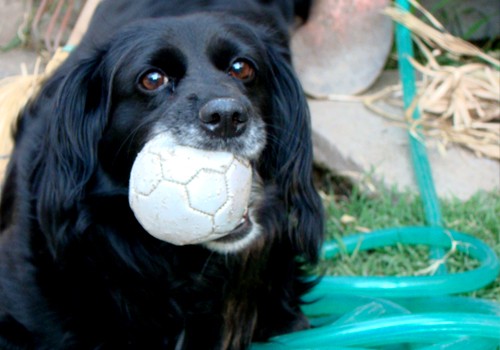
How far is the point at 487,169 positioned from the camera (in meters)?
3.77

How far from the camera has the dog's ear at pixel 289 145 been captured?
2.43 metres

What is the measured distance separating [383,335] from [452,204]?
123 cm

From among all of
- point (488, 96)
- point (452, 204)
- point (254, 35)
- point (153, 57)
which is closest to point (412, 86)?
point (488, 96)

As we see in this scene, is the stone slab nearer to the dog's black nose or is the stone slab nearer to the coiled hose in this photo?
the coiled hose

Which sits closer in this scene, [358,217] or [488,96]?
[358,217]

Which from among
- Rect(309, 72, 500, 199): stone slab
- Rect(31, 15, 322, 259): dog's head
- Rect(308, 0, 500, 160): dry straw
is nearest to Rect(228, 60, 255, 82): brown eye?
Rect(31, 15, 322, 259): dog's head

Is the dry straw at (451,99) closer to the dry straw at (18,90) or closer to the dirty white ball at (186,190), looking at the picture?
the dry straw at (18,90)

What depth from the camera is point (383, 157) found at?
3.83 metres

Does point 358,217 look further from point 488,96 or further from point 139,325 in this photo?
point 139,325

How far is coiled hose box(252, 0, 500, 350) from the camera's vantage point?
237 cm

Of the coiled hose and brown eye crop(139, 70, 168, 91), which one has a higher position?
brown eye crop(139, 70, 168, 91)

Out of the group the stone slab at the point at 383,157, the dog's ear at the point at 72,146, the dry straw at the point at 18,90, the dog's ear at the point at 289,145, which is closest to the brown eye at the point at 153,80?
the dog's ear at the point at 72,146

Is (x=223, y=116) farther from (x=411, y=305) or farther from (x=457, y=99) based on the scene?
(x=457, y=99)

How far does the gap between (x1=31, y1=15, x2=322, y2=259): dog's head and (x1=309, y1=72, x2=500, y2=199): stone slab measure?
1.29 meters
